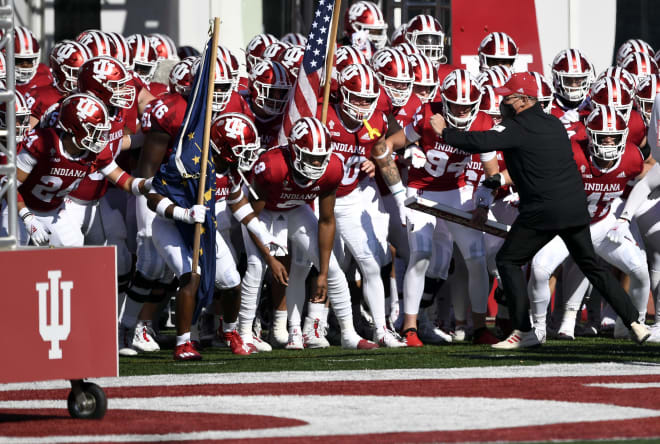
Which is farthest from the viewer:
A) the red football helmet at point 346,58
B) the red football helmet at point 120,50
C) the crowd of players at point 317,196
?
the red football helmet at point 120,50

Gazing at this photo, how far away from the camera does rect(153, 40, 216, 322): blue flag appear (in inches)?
338

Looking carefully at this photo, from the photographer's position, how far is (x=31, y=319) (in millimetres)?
5812

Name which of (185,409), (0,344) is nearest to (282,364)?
(185,409)

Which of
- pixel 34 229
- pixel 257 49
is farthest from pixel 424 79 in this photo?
pixel 34 229

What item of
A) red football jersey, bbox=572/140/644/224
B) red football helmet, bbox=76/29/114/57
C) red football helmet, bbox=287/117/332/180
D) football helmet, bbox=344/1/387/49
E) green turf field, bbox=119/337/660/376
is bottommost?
green turf field, bbox=119/337/660/376

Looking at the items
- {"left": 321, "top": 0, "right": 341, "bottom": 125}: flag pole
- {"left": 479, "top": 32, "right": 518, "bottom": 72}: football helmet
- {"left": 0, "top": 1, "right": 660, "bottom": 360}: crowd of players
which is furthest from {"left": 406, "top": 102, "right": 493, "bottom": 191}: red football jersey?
{"left": 479, "top": 32, "right": 518, "bottom": 72}: football helmet

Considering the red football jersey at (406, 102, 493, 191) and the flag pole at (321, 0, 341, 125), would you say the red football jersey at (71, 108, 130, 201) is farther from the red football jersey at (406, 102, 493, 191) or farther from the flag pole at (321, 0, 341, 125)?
the red football jersey at (406, 102, 493, 191)

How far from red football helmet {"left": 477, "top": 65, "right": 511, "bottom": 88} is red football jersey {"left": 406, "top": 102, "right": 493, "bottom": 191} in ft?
2.53

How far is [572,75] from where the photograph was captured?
11.1 meters

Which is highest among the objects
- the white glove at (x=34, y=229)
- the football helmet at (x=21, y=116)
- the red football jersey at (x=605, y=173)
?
the football helmet at (x=21, y=116)

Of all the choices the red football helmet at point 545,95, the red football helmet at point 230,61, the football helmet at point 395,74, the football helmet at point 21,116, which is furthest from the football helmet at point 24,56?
the red football helmet at point 545,95

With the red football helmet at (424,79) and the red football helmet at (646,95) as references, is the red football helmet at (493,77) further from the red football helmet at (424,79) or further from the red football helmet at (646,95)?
the red football helmet at (646,95)

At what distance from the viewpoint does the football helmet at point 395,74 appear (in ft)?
33.6

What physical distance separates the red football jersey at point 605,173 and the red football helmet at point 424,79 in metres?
1.34
